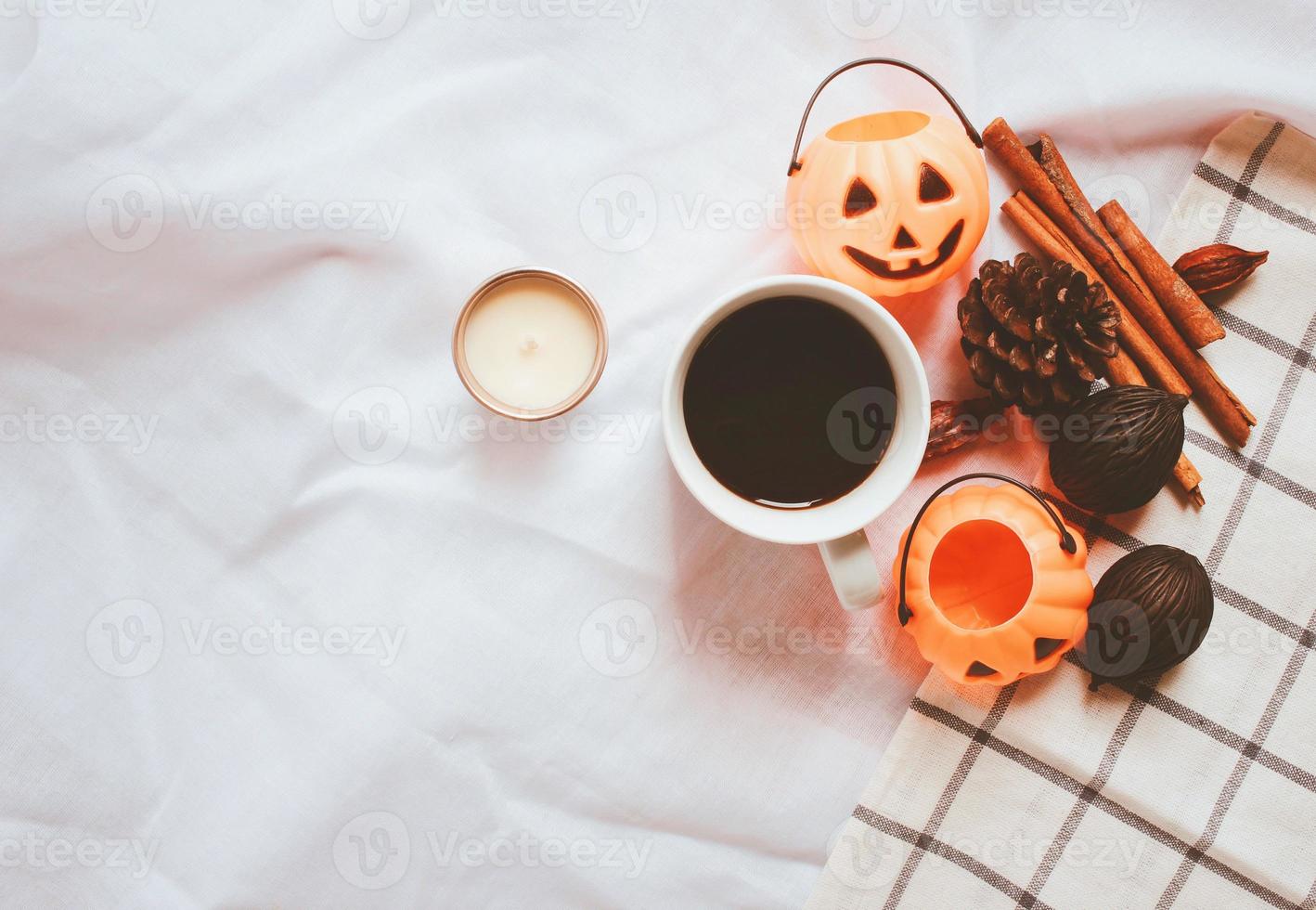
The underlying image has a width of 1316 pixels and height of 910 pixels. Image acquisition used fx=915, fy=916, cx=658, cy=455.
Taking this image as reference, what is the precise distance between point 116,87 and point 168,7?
9 centimetres

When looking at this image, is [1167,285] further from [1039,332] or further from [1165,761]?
[1165,761]

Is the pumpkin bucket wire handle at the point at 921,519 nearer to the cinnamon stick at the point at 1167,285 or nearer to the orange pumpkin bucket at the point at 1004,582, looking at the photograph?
the orange pumpkin bucket at the point at 1004,582

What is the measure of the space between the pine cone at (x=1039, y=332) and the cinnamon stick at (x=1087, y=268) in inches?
2.7

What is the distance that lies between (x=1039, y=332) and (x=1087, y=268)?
154mm

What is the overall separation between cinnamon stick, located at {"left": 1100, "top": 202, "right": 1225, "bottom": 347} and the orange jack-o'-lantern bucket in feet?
0.61

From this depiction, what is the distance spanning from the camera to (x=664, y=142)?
3.04ft

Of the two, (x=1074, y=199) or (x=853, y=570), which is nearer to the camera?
(x=853, y=570)

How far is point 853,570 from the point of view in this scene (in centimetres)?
79

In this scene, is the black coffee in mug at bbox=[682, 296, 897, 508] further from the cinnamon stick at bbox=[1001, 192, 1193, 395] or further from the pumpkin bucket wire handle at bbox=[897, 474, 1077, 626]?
the cinnamon stick at bbox=[1001, 192, 1193, 395]

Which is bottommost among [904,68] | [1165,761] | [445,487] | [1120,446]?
[445,487]

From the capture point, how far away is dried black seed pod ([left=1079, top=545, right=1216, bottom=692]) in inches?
33.4

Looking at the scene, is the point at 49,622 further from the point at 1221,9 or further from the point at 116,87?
the point at 1221,9

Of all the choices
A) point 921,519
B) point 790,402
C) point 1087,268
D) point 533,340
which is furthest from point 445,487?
point 1087,268

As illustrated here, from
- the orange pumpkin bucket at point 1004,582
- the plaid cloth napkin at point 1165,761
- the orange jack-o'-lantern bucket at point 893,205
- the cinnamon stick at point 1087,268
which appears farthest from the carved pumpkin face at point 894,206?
the plaid cloth napkin at point 1165,761
